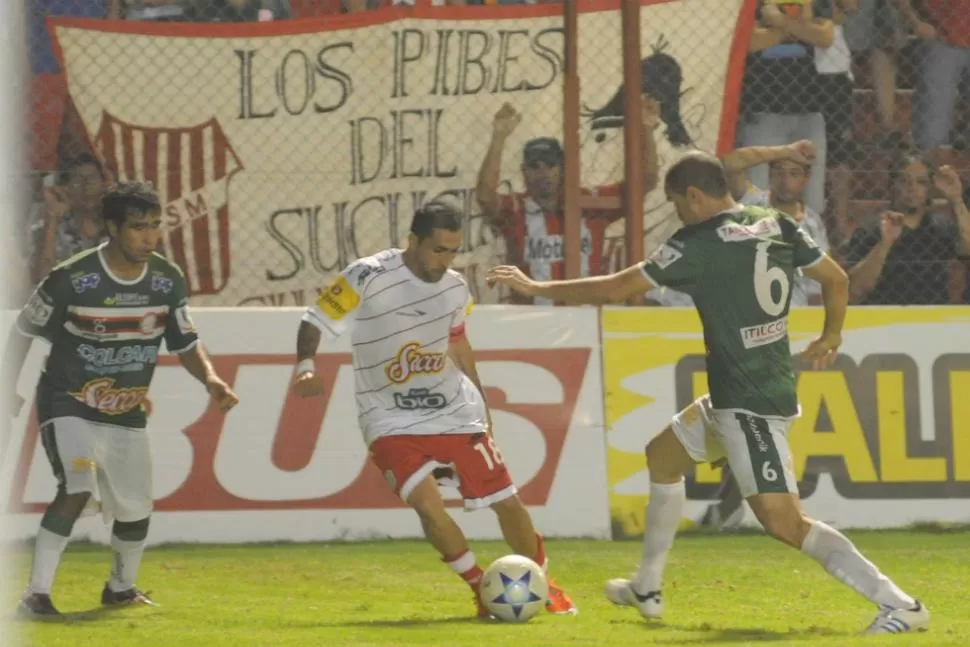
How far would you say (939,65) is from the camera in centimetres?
1196

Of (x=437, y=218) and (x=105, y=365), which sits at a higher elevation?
(x=437, y=218)

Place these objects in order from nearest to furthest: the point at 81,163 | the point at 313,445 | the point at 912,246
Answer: the point at 313,445 < the point at 81,163 < the point at 912,246

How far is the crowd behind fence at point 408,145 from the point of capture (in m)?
10.9

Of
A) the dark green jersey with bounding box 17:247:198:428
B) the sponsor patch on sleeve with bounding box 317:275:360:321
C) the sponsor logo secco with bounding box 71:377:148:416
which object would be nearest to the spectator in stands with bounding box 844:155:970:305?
the sponsor patch on sleeve with bounding box 317:275:360:321

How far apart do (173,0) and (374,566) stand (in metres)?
3.99

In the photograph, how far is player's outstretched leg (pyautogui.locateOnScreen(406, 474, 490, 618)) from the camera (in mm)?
7770

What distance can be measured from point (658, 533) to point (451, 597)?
1445mm

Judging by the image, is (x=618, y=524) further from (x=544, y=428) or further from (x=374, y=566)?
(x=374, y=566)

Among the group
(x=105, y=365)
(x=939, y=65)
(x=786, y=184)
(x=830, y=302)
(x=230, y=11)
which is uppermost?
(x=230, y=11)

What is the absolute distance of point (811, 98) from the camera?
11609mm

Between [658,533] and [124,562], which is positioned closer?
[658,533]

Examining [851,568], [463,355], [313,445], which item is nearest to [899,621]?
[851,568]

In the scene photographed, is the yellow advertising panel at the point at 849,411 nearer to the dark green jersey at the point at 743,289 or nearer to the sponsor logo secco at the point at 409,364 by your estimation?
the sponsor logo secco at the point at 409,364

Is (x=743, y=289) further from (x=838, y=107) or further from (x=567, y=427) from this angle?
(x=838, y=107)
